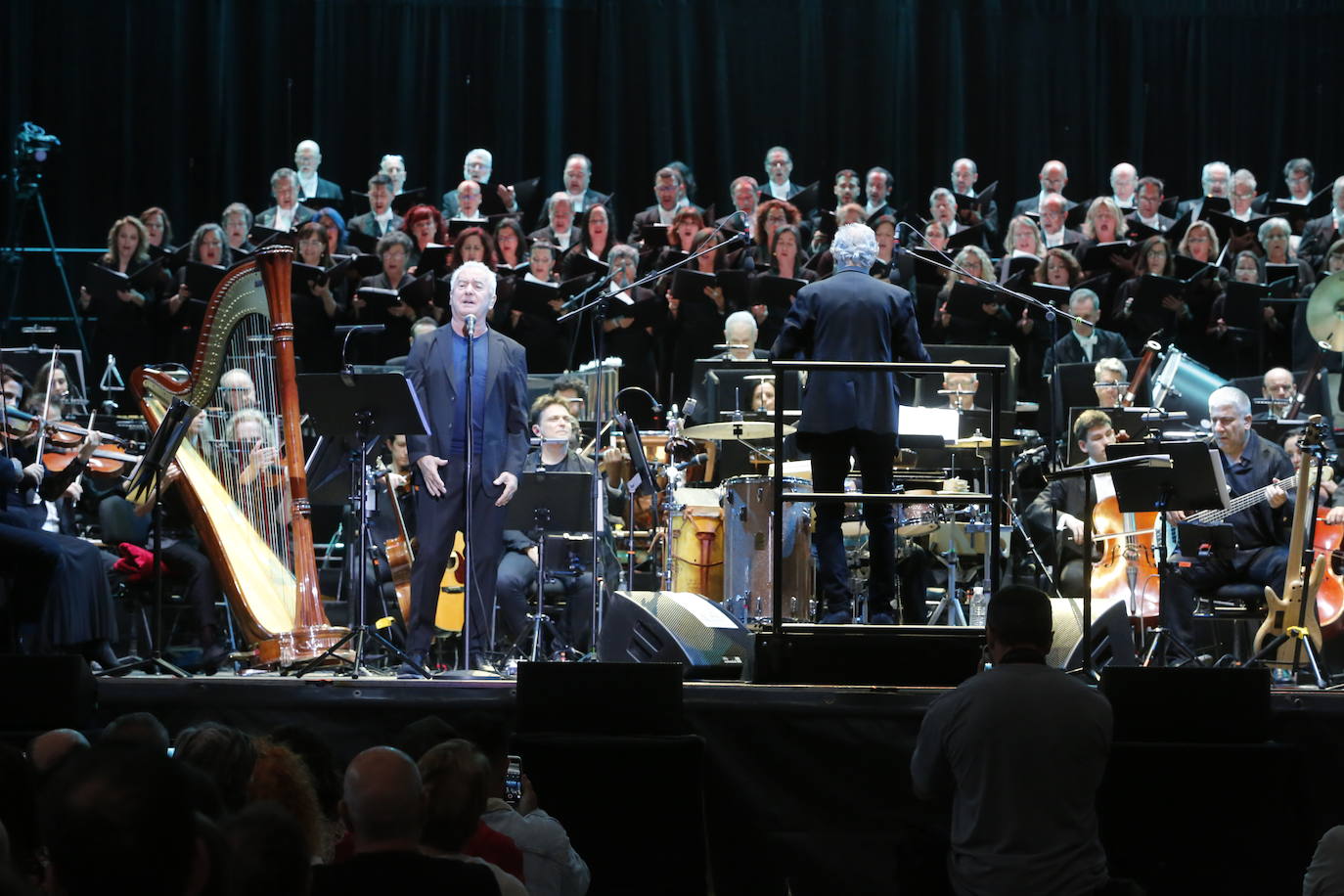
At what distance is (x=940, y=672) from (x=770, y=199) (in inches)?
313

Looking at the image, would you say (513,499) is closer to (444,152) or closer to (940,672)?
(940,672)

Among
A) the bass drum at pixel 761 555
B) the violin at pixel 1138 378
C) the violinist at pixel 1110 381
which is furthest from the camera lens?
the violinist at pixel 1110 381

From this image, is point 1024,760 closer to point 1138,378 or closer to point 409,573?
point 409,573

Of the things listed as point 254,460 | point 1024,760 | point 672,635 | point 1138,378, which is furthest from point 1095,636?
point 254,460

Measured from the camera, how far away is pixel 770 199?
42.9ft

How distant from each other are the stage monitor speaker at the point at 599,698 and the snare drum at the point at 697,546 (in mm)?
3236

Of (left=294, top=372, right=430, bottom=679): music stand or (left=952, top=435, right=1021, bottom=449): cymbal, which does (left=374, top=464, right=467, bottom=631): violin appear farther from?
(left=952, top=435, right=1021, bottom=449): cymbal

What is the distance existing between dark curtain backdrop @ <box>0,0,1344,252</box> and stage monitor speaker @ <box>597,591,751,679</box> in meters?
10.2

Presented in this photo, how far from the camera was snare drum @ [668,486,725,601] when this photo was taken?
8492 mm

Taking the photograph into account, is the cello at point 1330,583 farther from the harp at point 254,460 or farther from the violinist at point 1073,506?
the harp at point 254,460

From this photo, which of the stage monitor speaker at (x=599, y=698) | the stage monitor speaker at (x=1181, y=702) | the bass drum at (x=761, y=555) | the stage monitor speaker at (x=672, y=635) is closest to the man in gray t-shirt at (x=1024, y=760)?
the stage monitor speaker at (x=1181, y=702)

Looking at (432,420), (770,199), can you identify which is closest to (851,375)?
(432,420)

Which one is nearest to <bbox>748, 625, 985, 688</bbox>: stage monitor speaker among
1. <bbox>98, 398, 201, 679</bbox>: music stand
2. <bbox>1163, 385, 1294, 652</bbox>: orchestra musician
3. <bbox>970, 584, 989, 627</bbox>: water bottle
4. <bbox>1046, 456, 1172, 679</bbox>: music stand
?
<bbox>1046, 456, 1172, 679</bbox>: music stand

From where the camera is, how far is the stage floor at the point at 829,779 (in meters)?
5.15
